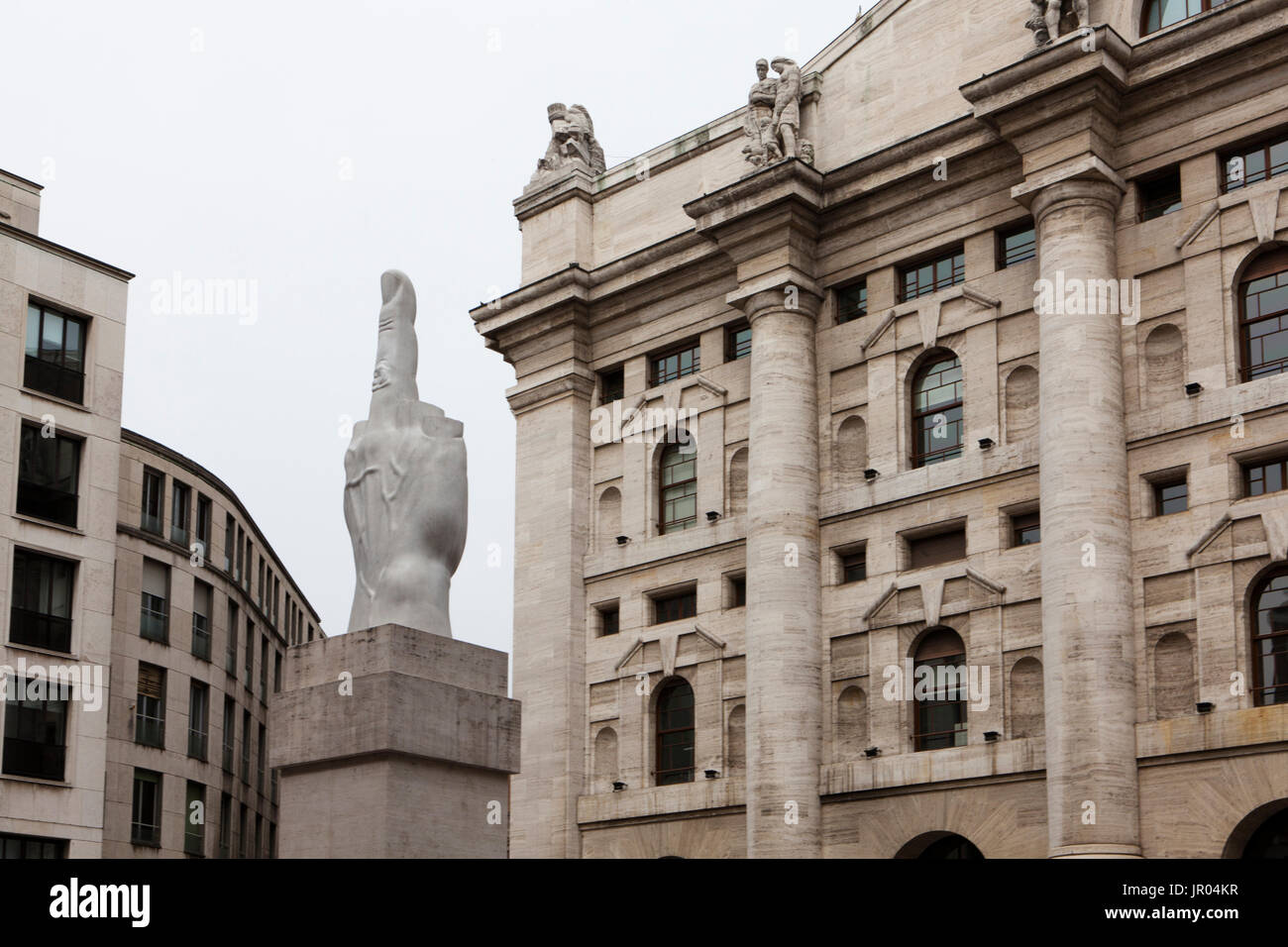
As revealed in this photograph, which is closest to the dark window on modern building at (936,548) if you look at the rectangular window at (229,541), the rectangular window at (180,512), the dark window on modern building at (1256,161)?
the dark window on modern building at (1256,161)

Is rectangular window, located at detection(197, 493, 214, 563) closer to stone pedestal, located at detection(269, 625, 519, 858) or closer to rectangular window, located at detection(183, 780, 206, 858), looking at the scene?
rectangular window, located at detection(183, 780, 206, 858)

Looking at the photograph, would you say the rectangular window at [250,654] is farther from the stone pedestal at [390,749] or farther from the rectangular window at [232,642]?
the stone pedestal at [390,749]

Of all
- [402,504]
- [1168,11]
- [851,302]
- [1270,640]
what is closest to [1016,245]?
[851,302]

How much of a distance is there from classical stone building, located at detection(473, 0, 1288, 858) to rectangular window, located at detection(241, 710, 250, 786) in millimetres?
22323

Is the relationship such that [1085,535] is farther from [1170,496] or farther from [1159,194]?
[1159,194]

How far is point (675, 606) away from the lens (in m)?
40.8

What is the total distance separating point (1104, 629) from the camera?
3170 centimetres

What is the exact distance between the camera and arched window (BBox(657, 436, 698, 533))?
41094mm

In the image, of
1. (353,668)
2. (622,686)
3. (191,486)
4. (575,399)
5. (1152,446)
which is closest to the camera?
(353,668)

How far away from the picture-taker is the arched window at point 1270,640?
30656 mm

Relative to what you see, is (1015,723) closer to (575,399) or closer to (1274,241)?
(1274,241)

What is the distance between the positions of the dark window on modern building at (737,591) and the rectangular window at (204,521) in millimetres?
25708

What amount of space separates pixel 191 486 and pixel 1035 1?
112 feet
